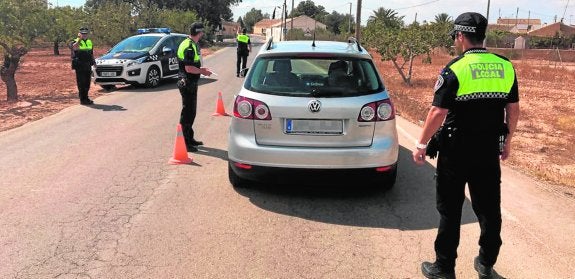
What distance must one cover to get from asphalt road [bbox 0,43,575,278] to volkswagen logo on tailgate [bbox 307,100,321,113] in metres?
0.98

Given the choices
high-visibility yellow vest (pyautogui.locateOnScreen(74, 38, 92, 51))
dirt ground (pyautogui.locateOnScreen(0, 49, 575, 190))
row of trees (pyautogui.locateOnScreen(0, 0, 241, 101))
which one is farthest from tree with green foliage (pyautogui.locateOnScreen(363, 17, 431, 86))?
high-visibility yellow vest (pyautogui.locateOnScreen(74, 38, 92, 51))

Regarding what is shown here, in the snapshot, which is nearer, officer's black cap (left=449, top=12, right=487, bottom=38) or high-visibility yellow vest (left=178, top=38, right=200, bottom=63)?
officer's black cap (left=449, top=12, right=487, bottom=38)

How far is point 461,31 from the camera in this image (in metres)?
3.02

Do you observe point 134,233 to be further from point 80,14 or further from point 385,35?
point 80,14

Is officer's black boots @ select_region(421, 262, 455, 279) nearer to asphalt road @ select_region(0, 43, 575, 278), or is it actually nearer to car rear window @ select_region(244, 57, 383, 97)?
asphalt road @ select_region(0, 43, 575, 278)

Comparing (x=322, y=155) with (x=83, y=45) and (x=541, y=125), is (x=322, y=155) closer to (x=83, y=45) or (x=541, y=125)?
(x=83, y=45)

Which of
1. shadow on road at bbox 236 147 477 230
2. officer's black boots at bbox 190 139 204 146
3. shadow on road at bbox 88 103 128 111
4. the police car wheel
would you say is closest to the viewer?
shadow on road at bbox 236 147 477 230

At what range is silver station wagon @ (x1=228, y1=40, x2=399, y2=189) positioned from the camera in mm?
4531

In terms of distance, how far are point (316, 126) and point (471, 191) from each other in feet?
5.55

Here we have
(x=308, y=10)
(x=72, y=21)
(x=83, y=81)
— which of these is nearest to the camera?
(x=83, y=81)

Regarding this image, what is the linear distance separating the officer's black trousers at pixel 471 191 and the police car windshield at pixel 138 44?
1341 centimetres

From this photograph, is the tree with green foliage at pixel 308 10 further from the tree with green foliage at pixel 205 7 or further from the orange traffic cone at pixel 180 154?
the orange traffic cone at pixel 180 154

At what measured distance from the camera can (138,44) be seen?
15570 millimetres

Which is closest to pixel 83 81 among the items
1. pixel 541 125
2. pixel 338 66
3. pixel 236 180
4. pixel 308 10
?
pixel 236 180
